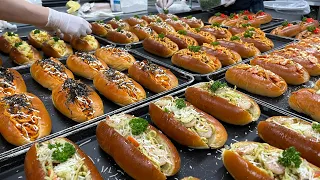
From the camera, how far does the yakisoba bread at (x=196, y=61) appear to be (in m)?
4.22

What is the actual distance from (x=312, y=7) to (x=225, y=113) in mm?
8293

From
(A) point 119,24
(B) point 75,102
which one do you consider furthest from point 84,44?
(B) point 75,102

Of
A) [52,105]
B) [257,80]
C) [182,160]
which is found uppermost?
[257,80]

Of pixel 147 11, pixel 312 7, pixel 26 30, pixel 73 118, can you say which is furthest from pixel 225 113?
pixel 312 7

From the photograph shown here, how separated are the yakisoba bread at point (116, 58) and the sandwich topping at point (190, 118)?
1.39 metres

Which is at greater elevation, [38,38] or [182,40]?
[38,38]

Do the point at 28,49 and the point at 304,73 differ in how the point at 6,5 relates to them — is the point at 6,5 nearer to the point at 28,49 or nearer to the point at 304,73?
the point at 28,49

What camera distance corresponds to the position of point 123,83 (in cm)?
360

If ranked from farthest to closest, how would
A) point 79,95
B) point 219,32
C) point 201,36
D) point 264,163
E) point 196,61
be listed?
point 219,32, point 201,36, point 196,61, point 79,95, point 264,163

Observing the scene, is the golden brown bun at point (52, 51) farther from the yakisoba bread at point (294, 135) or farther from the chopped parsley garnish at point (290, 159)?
the chopped parsley garnish at point (290, 159)

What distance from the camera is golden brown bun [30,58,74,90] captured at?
3.73 metres

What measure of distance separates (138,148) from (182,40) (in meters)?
3.06

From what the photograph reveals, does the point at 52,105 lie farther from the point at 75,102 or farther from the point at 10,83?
the point at 10,83

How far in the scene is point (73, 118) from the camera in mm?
3117
